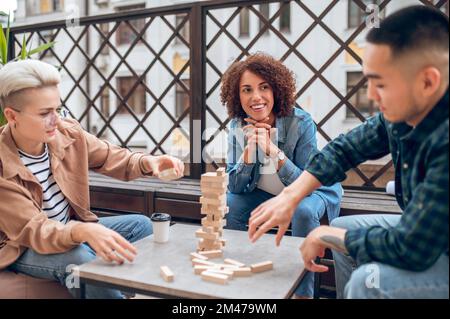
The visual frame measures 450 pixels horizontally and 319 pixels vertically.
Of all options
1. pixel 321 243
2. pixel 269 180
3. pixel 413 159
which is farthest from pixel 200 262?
pixel 269 180

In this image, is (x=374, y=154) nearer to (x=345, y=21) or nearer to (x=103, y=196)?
(x=103, y=196)

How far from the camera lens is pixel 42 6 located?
16578 mm

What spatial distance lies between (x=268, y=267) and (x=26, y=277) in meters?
0.71

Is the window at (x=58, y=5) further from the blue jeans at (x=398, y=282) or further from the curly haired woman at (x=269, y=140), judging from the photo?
the blue jeans at (x=398, y=282)

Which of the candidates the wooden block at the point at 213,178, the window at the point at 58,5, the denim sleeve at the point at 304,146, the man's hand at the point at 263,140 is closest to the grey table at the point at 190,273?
the wooden block at the point at 213,178

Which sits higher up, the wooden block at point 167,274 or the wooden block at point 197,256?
the wooden block at point 167,274

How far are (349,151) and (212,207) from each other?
0.44 metres

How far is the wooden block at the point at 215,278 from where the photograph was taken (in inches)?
41.8

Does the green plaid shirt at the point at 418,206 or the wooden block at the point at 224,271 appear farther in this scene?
the wooden block at the point at 224,271

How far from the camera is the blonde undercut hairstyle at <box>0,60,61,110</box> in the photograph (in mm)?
1326

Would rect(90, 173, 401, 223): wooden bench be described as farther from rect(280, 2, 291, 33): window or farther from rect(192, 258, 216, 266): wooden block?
rect(280, 2, 291, 33): window

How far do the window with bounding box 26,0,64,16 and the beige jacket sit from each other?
53.7ft

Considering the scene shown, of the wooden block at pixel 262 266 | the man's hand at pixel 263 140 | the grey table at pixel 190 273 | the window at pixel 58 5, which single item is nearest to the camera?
the grey table at pixel 190 273

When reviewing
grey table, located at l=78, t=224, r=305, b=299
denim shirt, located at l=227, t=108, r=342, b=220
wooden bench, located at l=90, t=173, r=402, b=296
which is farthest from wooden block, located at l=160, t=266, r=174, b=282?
wooden bench, located at l=90, t=173, r=402, b=296
